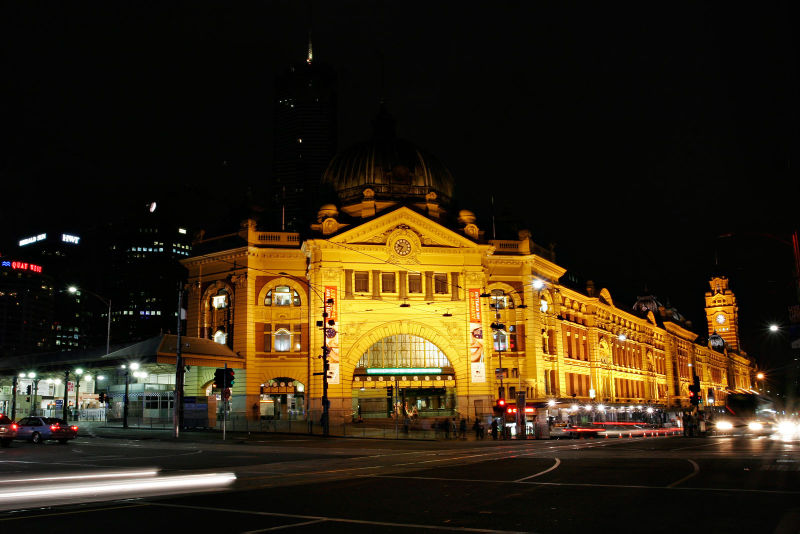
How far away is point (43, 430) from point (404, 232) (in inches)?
1285

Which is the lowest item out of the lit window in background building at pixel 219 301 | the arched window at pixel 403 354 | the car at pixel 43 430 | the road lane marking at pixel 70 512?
the road lane marking at pixel 70 512

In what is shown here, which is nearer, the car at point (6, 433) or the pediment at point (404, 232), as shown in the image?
the car at point (6, 433)

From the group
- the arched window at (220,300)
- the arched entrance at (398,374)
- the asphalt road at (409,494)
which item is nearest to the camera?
the asphalt road at (409,494)

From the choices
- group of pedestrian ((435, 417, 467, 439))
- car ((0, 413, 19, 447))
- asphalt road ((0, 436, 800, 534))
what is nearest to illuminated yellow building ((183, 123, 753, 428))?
group of pedestrian ((435, 417, 467, 439))

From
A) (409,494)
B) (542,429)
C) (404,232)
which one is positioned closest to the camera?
(409,494)

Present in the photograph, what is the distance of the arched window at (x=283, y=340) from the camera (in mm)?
65750

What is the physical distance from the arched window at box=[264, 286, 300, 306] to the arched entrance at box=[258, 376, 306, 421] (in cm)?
665

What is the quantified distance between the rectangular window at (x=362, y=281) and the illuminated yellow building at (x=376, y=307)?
11cm

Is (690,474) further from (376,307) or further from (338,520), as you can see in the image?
(376,307)

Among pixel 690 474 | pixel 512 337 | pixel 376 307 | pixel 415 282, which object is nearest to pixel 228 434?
pixel 376 307

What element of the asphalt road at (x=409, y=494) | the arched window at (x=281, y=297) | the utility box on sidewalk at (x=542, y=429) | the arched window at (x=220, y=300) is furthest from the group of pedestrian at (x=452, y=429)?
the arched window at (x=220, y=300)

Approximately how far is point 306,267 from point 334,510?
2050 inches

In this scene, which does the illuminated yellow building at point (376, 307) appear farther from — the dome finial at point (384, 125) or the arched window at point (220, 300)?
the dome finial at point (384, 125)

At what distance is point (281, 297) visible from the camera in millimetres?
66438
